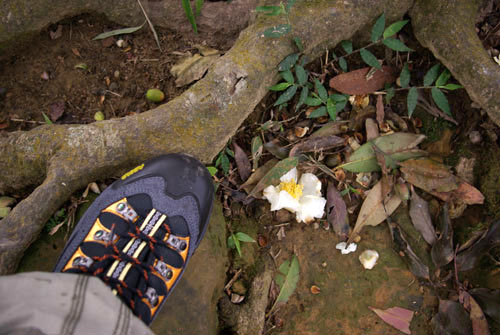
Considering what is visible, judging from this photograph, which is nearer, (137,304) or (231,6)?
(137,304)

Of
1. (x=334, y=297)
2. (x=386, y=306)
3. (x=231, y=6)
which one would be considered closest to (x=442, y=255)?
(x=386, y=306)

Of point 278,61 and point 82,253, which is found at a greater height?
point 278,61

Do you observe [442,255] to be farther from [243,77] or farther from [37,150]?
[37,150]

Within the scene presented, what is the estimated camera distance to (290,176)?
2.06m

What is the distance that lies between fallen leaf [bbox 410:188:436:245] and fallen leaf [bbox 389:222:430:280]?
11 cm

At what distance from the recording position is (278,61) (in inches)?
75.9

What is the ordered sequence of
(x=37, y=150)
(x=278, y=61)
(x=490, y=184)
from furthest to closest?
(x=490, y=184) < (x=278, y=61) < (x=37, y=150)

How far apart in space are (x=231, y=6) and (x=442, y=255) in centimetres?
201

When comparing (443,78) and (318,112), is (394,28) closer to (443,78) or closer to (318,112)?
(443,78)

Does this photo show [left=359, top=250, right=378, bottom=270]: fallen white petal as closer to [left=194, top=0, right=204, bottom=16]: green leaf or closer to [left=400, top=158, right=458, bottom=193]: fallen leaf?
[left=400, top=158, right=458, bottom=193]: fallen leaf

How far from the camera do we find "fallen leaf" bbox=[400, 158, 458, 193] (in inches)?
81.4

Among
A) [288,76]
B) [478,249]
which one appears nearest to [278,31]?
[288,76]

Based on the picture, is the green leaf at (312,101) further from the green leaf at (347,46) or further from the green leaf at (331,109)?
the green leaf at (347,46)

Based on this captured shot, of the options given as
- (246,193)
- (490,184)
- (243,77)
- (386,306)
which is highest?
(243,77)
